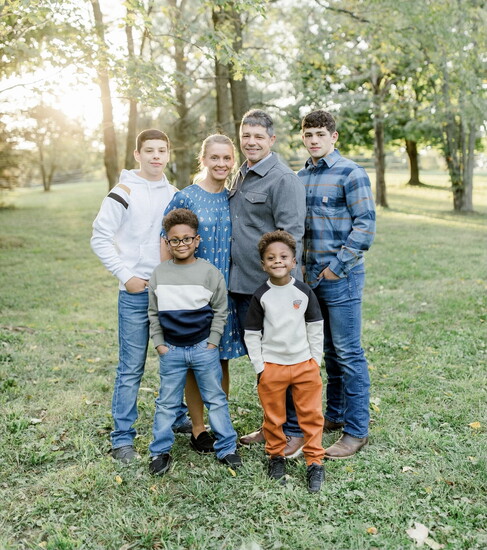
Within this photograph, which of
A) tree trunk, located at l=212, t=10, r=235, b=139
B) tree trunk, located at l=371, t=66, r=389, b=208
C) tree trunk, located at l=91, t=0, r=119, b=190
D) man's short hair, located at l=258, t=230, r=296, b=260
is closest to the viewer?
man's short hair, located at l=258, t=230, r=296, b=260

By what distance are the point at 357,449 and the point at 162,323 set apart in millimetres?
1648

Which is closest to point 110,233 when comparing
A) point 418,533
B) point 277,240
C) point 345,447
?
point 277,240

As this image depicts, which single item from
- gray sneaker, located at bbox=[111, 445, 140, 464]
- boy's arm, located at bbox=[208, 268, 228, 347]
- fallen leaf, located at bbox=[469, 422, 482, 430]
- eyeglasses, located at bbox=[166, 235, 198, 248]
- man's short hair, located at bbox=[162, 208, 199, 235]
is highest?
man's short hair, located at bbox=[162, 208, 199, 235]

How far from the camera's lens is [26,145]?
14.7 meters

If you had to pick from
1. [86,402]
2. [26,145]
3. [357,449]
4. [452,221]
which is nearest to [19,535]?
[86,402]

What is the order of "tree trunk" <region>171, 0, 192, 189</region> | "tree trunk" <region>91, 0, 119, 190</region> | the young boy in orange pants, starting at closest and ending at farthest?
the young boy in orange pants, "tree trunk" <region>91, 0, 119, 190</region>, "tree trunk" <region>171, 0, 192, 189</region>

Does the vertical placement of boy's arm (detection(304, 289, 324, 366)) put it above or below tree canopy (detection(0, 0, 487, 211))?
below

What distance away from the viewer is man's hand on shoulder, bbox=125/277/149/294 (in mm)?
3561

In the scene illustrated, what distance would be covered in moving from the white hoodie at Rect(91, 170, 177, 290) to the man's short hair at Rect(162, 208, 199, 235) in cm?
23

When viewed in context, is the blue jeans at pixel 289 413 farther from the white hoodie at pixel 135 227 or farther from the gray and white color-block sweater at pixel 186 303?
the white hoodie at pixel 135 227

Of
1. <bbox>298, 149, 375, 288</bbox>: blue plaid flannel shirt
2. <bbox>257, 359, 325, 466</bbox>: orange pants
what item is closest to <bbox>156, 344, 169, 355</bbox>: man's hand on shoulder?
<bbox>257, 359, 325, 466</bbox>: orange pants

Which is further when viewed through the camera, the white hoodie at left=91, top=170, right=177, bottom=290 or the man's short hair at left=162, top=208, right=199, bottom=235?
the white hoodie at left=91, top=170, right=177, bottom=290

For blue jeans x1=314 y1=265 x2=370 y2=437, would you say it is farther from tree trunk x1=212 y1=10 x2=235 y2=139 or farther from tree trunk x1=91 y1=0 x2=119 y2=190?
tree trunk x1=212 y1=10 x2=235 y2=139

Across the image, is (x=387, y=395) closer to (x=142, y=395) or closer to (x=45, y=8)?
(x=142, y=395)
